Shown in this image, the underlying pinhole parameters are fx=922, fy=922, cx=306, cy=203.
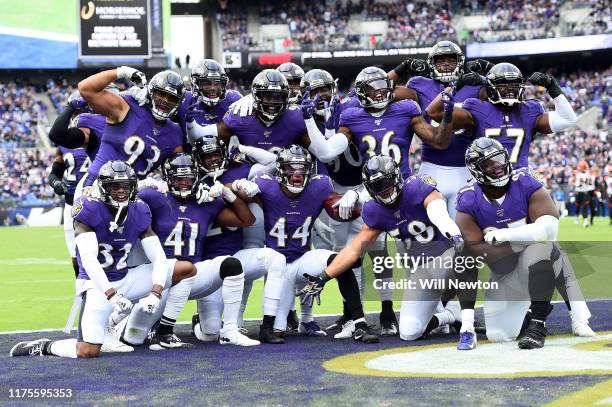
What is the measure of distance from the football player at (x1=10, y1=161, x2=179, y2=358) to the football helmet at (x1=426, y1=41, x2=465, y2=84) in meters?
2.67

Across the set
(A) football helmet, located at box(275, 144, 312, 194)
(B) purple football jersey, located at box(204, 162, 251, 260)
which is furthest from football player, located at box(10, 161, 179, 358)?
(A) football helmet, located at box(275, 144, 312, 194)

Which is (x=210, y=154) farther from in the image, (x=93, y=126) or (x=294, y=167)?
(x=93, y=126)

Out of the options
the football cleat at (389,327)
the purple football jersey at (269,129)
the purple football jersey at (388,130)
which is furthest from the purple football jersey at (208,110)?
the football cleat at (389,327)

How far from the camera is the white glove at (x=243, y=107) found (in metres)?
7.34

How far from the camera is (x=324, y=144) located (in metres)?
7.23

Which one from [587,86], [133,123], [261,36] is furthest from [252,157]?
[261,36]

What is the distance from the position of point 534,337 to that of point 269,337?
1863mm

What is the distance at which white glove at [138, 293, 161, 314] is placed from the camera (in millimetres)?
6145

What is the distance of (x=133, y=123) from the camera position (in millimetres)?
7176

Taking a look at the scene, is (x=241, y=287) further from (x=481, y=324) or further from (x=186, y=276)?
(x=481, y=324)

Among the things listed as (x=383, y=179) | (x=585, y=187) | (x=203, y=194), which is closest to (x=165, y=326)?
(x=203, y=194)

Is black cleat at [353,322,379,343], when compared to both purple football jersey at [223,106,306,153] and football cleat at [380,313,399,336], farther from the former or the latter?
purple football jersey at [223,106,306,153]

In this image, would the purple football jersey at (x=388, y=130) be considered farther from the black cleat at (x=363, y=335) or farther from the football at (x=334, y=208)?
the black cleat at (x=363, y=335)

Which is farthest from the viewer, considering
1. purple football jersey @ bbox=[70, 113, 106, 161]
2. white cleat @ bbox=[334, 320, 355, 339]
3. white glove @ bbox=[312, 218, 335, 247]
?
purple football jersey @ bbox=[70, 113, 106, 161]
